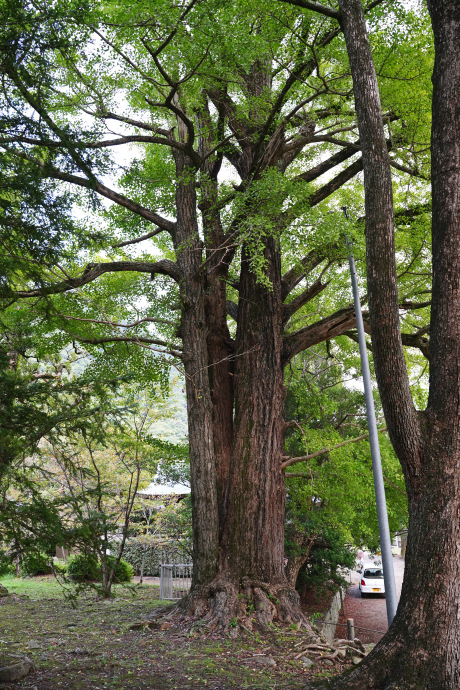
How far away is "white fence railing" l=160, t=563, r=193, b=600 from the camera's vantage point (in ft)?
48.0

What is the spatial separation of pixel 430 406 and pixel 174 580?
12964 millimetres

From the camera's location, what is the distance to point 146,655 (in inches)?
265

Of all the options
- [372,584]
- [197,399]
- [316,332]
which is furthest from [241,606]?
[372,584]

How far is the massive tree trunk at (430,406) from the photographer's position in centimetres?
419

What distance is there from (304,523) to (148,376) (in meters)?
6.95

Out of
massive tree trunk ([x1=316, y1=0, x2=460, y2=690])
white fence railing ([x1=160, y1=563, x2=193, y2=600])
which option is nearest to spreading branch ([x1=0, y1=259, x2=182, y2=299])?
massive tree trunk ([x1=316, y1=0, x2=460, y2=690])

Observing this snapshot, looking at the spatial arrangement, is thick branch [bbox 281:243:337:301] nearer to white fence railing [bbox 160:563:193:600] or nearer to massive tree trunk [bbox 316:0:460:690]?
massive tree trunk [bbox 316:0:460:690]

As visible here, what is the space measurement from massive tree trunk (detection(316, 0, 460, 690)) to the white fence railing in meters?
11.0

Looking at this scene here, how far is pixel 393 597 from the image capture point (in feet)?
23.3

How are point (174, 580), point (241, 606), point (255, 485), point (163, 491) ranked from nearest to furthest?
point (241, 606)
point (255, 485)
point (174, 580)
point (163, 491)

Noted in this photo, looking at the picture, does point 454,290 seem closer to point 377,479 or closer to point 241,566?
point 377,479

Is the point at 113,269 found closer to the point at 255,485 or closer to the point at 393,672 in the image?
the point at 255,485

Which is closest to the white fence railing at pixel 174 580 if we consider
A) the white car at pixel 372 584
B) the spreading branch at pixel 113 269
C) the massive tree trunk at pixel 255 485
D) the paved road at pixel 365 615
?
the paved road at pixel 365 615

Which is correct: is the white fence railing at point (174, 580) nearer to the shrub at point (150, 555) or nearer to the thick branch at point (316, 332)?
the shrub at point (150, 555)
